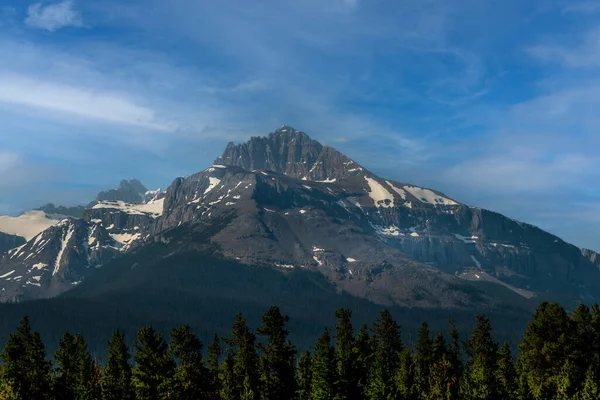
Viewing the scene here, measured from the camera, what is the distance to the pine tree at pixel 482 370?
12456cm

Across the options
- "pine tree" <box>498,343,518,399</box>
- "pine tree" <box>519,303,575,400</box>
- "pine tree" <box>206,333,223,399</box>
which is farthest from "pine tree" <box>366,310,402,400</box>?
"pine tree" <box>206,333,223,399</box>

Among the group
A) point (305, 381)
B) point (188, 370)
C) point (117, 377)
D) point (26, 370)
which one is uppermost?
point (188, 370)

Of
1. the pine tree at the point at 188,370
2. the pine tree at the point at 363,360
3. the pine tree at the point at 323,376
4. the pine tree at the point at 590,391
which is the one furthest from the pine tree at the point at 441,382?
the pine tree at the point at 188,370

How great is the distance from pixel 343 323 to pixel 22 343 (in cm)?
5669

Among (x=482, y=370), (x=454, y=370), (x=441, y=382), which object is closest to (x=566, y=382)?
(x=482, y=370)

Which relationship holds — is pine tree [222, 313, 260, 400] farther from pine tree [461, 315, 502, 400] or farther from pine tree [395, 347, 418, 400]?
pine tree [461, 315, 502, 400]

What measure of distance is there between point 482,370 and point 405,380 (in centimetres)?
1653

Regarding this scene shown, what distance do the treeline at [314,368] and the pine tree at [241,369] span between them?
0.54 feet

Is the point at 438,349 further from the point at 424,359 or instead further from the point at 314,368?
the point at 314,368

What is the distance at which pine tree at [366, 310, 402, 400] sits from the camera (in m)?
133

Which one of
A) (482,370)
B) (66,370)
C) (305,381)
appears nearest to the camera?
(482,370)

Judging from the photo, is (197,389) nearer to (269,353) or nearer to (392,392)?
(269,353)

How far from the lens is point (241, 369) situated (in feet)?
420

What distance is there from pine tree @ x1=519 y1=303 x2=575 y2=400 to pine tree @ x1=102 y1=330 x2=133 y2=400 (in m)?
68.1
